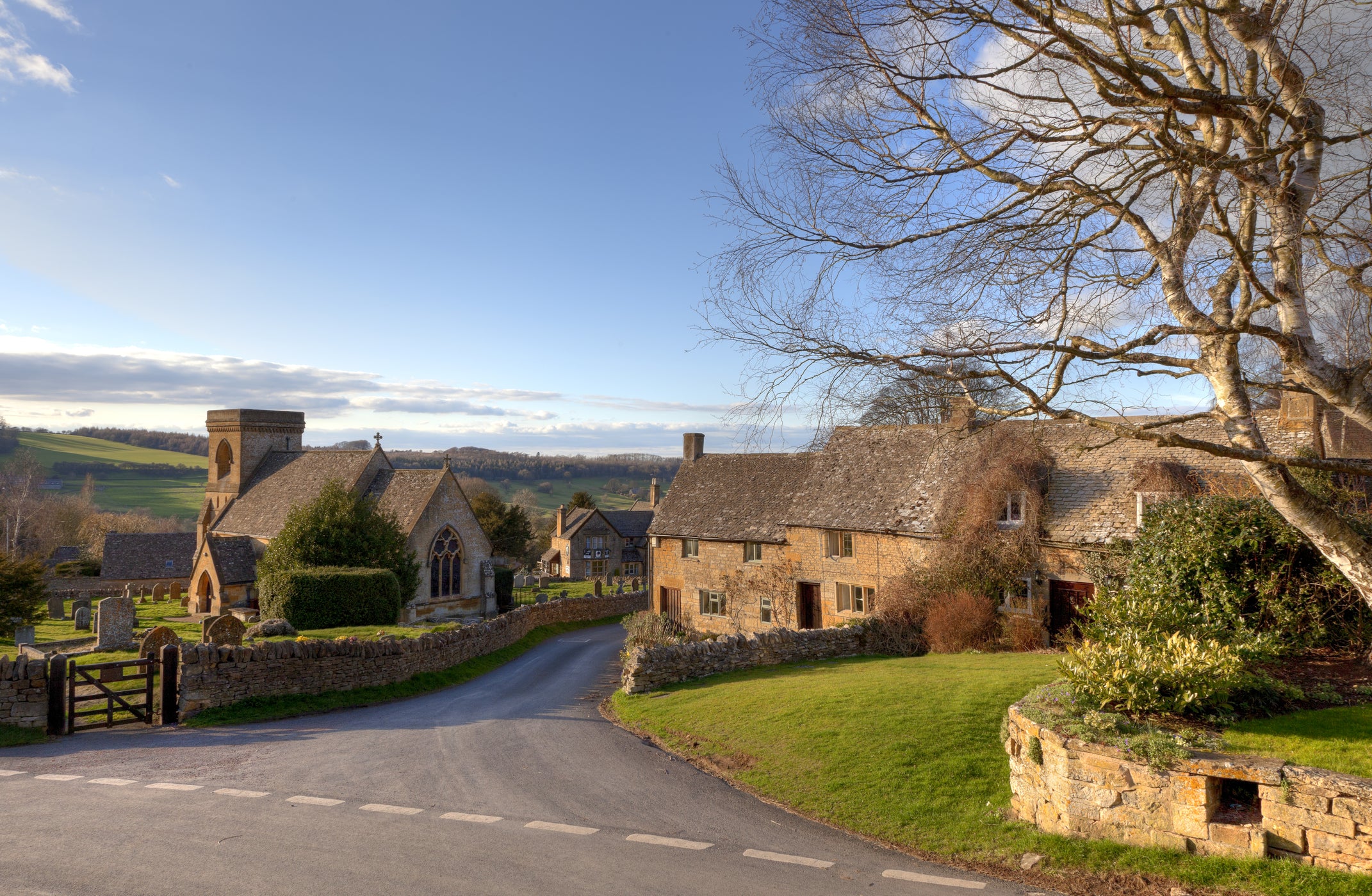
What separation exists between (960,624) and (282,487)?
4023cm

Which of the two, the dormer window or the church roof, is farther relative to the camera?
the church roof

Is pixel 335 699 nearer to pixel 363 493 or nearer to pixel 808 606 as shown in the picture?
pixel 808 606

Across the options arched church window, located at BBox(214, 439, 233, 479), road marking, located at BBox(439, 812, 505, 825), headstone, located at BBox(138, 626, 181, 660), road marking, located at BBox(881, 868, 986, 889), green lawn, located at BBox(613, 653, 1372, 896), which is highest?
arched church window, located at BBox(214, 439, 233, 479)

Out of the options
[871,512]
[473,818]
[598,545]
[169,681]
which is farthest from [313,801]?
[598,545]

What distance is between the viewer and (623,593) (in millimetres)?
50250

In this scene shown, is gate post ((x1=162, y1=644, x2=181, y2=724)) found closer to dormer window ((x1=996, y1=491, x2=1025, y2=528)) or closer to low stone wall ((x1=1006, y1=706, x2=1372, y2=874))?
low stone wall ((x1=1006, y1=706, x2=1372, y2=874))

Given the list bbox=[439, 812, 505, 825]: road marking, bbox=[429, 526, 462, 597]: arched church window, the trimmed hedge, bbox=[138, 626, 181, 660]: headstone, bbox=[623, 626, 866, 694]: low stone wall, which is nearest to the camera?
bbox=[439, 812, 505, 825]: road marking

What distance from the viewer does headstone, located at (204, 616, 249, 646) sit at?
2297 cm

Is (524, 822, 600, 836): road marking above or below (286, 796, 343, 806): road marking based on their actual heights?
above

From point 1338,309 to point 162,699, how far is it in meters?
22.2

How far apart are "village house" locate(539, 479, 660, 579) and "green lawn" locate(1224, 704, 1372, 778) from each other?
208 feet

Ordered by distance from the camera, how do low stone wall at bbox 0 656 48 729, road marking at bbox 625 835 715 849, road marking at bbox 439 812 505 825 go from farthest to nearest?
1. low stone wall at bbox 0 656 48 729
2. road marking at bbox 439 812 505 825
3. road marking at bbox 625 835 715 849

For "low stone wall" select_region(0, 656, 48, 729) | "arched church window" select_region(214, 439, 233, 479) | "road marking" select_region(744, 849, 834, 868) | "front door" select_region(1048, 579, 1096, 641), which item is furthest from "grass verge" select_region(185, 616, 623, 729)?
"arched church window" select_region(214, 439, 233, 479)

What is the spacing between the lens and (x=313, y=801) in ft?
36.7
